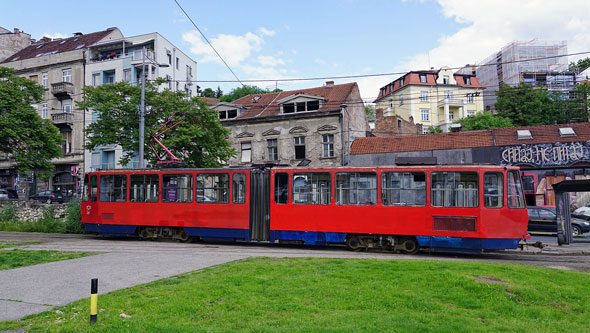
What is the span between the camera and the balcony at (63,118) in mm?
40469

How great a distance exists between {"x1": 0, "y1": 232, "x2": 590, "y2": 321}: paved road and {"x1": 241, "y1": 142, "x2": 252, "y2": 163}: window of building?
17307mm

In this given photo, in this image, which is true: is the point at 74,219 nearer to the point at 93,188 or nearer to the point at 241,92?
the point at 93,188

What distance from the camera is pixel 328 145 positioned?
32.2 meters

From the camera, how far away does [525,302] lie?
21.0 feet

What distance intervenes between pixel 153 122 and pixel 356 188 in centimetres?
1405

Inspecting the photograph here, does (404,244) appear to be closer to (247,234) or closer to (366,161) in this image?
(247,234)

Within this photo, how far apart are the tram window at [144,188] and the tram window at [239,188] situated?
341cm

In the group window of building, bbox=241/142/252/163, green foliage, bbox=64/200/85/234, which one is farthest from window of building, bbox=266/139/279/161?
green foliage, bbox=64/200/85/234

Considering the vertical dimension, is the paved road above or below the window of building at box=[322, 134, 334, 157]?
below

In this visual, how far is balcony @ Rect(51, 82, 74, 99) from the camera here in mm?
40469

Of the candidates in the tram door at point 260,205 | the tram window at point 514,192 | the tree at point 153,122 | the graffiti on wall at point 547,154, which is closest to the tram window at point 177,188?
the tram door at point 260,205

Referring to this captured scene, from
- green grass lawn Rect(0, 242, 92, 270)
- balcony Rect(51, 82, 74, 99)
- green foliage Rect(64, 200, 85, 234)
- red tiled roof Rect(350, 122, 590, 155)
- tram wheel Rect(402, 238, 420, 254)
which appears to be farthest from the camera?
balcony Rect(51, 82, 74, 99)

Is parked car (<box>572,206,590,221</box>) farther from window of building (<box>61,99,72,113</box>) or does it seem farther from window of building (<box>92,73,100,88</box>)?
window of building (<box>61,99,72,113</box>)

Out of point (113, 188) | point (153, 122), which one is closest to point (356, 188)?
point (113, 188)
